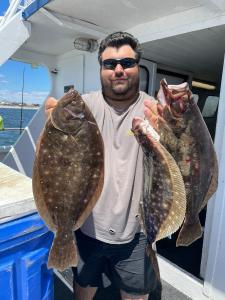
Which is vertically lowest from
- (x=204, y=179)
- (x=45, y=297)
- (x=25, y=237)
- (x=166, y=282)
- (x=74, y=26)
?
(x=166, y=282)

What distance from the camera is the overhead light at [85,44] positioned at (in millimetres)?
4199

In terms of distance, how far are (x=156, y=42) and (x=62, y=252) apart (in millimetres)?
3131

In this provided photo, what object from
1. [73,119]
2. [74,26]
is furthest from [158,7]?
[73,119]

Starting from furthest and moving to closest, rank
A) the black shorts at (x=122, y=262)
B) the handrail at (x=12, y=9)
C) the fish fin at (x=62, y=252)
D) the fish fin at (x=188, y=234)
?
the handrail at (x=12, y=9), the black shorts at (x=122, y=262), the fish fin at (x=62, y=252), the fish fin at (x=188, y=234)

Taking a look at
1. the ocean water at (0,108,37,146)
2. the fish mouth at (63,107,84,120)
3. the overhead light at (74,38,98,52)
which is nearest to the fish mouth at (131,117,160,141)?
the fish mouth at (63,107,84,120)

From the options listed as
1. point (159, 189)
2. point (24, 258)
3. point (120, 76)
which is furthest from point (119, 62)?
point (24, 258)

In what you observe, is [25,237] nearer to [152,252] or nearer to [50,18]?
[152,252]

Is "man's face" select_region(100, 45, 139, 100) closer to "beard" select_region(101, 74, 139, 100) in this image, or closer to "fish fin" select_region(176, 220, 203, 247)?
"beard" select_region(101, 74, 139, 100)

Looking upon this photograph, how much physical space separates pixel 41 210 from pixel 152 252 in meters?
0.63

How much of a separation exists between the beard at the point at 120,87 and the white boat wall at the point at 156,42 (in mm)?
1414

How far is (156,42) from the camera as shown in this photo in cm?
374

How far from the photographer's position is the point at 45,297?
1768 millimetres

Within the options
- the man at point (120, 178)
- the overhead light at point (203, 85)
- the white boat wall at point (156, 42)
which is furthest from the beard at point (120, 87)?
the overhead light at point (203, 85)

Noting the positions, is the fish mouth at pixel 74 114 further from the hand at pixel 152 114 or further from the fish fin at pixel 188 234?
the fish fin at pixel 188 234
